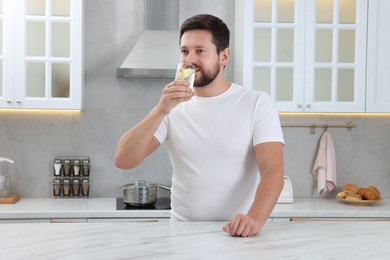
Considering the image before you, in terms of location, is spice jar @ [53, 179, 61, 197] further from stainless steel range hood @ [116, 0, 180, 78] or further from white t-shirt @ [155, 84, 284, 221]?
white t-shirt @ [155, 84, 284, 221]

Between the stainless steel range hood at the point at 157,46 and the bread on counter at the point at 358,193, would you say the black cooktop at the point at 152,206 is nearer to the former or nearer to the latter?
the stainless steel range hood at the point at 157,46

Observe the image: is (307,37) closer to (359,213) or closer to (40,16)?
(359,213)

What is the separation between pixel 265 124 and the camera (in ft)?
7.47

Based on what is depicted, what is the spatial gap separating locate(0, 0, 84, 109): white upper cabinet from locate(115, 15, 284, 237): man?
5.19 ft

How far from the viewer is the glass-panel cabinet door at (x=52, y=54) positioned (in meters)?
3.76

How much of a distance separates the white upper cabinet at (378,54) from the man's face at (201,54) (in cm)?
192

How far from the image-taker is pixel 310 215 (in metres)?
3.64

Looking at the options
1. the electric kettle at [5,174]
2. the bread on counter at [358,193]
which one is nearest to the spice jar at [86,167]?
the electric kettle at [5,174]

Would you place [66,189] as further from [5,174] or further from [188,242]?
[188,242]

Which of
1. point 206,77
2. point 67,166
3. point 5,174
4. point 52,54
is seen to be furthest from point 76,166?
point 206,77

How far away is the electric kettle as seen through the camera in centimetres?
388

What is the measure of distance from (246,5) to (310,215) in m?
1.40

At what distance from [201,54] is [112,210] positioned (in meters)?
1.61

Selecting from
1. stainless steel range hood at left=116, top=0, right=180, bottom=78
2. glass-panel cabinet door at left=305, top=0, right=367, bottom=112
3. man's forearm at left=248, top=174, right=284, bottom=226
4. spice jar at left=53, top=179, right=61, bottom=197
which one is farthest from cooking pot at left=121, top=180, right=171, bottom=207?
man's forearm at left=248, top=174, right=284, bottom=226
